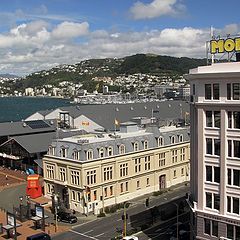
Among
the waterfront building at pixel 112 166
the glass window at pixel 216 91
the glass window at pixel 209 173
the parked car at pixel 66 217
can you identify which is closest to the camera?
the glass window at pixel 216 91

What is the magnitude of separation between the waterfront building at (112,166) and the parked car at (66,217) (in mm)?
3634

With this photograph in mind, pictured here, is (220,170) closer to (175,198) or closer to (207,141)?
(207,141)

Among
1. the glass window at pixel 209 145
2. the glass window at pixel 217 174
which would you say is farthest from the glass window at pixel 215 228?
the glass window at pixel 209 145

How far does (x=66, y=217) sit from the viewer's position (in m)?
63.2

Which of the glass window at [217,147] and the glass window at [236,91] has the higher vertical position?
the glass window at [236,91]

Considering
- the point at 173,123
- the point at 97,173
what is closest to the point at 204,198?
the point at 97,173

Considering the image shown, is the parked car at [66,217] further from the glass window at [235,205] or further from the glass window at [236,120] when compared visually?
the glass window at [236,120]

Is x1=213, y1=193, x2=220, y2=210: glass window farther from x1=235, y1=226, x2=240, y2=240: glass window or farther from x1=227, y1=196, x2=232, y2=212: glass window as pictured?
x1=235, y1=226, x2=240, y2=240: glass window

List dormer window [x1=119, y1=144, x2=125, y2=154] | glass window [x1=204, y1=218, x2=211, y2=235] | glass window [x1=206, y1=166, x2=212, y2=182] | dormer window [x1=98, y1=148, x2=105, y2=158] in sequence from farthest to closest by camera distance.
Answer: dormer window [x1=119, y1=144, x2=125, y2=154]
dormer window [x1=98, y1=148, x2=105, y2=158]
glass window [x1=206, y1=166, x2=212, y2=182]
glass window [x1=204, y1=218, x2=211, y2=235]

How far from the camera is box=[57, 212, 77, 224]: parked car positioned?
62756mm

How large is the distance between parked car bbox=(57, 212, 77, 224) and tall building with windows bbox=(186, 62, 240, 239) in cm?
2097

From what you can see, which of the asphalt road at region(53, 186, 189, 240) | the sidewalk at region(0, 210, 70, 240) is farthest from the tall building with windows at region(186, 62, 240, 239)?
the sidewalk at region(0, 210, 70, 240)

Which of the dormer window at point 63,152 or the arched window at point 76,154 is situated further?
the dormer window at point 63,152

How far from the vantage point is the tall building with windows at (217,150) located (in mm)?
44625
